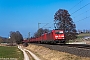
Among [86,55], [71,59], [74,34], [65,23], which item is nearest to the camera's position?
[86,55]

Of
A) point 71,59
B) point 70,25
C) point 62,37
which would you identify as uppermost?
point 70,25

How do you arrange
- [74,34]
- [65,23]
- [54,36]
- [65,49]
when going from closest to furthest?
[65,49], [54,36], [74,34], [65,23]

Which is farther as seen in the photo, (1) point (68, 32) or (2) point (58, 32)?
(1) point (68, 32)

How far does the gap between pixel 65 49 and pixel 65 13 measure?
220 ft

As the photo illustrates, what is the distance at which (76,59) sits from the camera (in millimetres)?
21141

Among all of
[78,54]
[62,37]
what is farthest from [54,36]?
[78,54]

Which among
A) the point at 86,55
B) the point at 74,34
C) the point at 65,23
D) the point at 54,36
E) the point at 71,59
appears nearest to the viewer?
the point at 86,55

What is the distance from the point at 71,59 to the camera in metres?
22.2

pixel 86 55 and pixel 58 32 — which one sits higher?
pixel 58 32

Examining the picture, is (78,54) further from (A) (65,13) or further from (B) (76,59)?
(A) (65,13)

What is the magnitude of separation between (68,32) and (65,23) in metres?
6.14

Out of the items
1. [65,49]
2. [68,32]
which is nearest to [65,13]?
[68,32]

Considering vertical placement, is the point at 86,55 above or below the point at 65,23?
below

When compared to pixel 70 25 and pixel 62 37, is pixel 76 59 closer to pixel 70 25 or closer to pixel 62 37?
pixel 62 37
